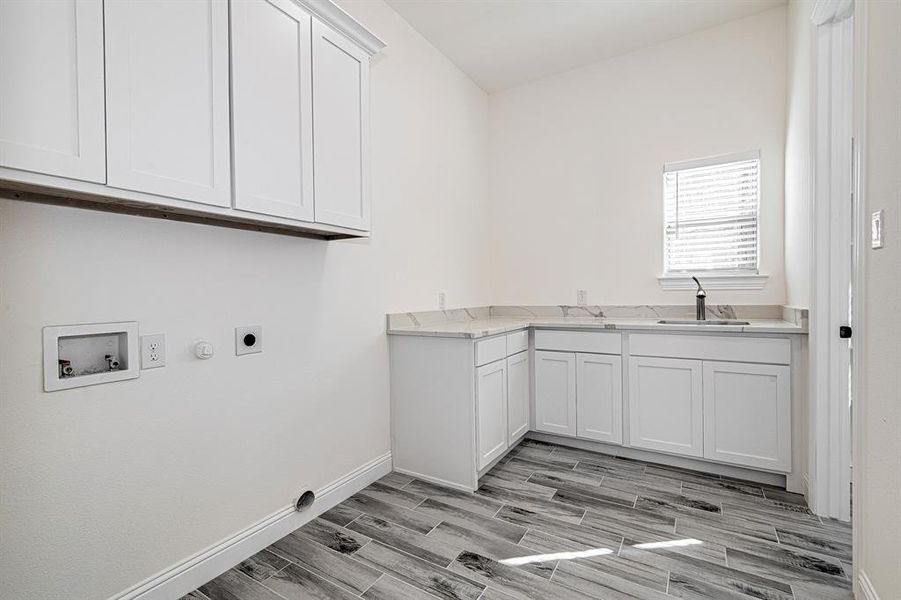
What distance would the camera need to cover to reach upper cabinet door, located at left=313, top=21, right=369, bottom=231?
2010 millimetres

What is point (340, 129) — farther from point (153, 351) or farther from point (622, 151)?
point (622, 151)

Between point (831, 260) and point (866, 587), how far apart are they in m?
1.40

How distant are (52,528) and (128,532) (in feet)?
0.78

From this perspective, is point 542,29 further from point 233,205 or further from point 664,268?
point 233,205

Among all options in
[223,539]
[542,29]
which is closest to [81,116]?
[223,539]

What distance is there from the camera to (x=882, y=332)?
1356 millimetres

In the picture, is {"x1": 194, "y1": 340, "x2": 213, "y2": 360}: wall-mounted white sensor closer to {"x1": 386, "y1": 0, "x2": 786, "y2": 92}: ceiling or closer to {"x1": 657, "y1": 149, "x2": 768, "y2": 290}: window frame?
{"x1": 386, "y1": 0, "x2": 786, "y2": 92}: ceiling

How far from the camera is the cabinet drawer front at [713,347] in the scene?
98.2 inches

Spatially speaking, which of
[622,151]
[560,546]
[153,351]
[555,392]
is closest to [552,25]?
[622,151]

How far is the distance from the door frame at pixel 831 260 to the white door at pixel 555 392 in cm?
137

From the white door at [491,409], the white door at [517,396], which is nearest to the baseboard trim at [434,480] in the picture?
the white door at [491,409]

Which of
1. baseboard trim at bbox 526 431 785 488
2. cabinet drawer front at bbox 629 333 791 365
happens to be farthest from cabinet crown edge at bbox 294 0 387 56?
baseboard trim at bbox 526 431 785 488

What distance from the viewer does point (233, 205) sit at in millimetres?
1630

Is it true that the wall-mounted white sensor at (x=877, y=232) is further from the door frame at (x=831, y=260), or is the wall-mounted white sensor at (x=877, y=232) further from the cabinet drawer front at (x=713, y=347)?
the cabinet drawer front at (x=713, y=347)
